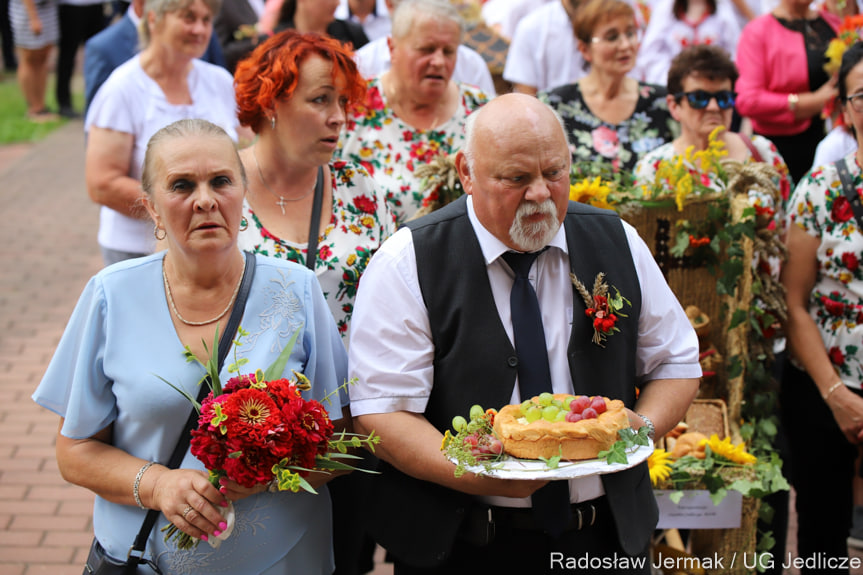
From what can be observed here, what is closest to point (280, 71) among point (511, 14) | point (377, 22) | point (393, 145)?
point (393, 145)

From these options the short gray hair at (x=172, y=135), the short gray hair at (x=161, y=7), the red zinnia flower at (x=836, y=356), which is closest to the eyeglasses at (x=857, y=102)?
the red zinnia flower at (x=836, y=356)

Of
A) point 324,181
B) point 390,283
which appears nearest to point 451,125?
point 324,181

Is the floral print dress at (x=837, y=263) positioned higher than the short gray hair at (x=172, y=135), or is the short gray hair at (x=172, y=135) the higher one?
the short gray hair at (x=172, y=135)

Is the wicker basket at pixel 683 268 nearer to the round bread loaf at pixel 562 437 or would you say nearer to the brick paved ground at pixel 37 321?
the round bread loaf at pixel 562 437

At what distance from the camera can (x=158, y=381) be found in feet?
8.37

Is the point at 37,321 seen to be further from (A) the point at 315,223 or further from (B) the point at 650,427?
(B) the point at 650,427

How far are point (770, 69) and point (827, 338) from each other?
2523 mm

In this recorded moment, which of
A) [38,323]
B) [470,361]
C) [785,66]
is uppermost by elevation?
[785,66]

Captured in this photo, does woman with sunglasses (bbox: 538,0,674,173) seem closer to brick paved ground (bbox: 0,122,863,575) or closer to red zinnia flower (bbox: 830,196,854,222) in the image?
red zinnia flower (bbox: 830,196,854,222)

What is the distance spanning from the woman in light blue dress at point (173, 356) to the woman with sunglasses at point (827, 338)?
2.14 m

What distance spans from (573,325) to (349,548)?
124 cm

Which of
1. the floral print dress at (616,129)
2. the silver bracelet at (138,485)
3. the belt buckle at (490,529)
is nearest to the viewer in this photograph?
the silver bracelet at (138,485)

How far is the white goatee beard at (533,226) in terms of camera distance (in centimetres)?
258

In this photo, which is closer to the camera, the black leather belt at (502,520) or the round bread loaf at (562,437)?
the round bread loaf at (562,437)
